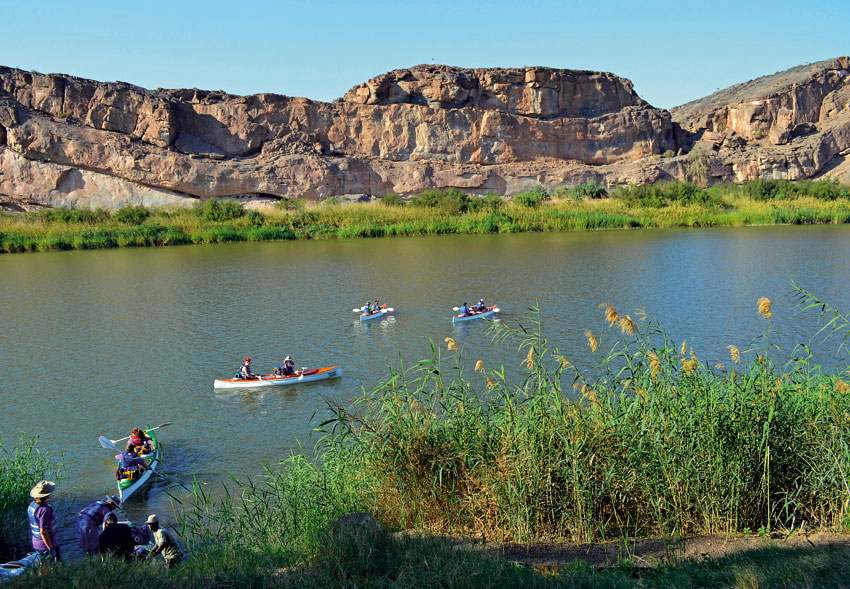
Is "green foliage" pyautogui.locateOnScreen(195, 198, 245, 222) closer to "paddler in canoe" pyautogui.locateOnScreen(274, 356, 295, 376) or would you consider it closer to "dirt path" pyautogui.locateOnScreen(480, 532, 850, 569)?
"paddler in canoe" pyautogui.locateOnScreen(274, 356, 295, 376)

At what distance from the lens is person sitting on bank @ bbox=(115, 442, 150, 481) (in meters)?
7.86

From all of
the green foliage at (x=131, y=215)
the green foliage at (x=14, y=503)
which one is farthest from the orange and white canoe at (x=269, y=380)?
the green foliage at (x=131, y=215)

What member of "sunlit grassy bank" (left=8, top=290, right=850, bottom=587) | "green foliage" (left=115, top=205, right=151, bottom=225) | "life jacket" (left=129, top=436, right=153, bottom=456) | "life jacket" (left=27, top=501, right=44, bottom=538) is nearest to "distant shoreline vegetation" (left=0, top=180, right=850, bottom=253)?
"green foliage" (left=115, top=205, right=151, bottom=225)

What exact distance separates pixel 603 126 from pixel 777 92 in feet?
45.4

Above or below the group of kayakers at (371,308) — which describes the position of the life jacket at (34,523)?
below

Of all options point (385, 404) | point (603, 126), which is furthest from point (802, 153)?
point (385, 404)

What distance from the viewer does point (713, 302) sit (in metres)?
16.2

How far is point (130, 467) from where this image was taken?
792 centimetres

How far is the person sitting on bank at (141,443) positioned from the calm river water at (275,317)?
1.29 feet

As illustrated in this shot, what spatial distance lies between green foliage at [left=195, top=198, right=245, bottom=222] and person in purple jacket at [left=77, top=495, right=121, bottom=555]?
34743 mm

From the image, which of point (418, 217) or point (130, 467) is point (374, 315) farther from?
point (418, 217)

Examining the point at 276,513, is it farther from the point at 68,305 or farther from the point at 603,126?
the point at 603,126

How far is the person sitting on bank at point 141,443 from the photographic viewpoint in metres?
8.24

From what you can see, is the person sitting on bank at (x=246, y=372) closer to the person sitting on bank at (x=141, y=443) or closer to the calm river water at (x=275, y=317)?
the calm river water at (x=275, y=317)
